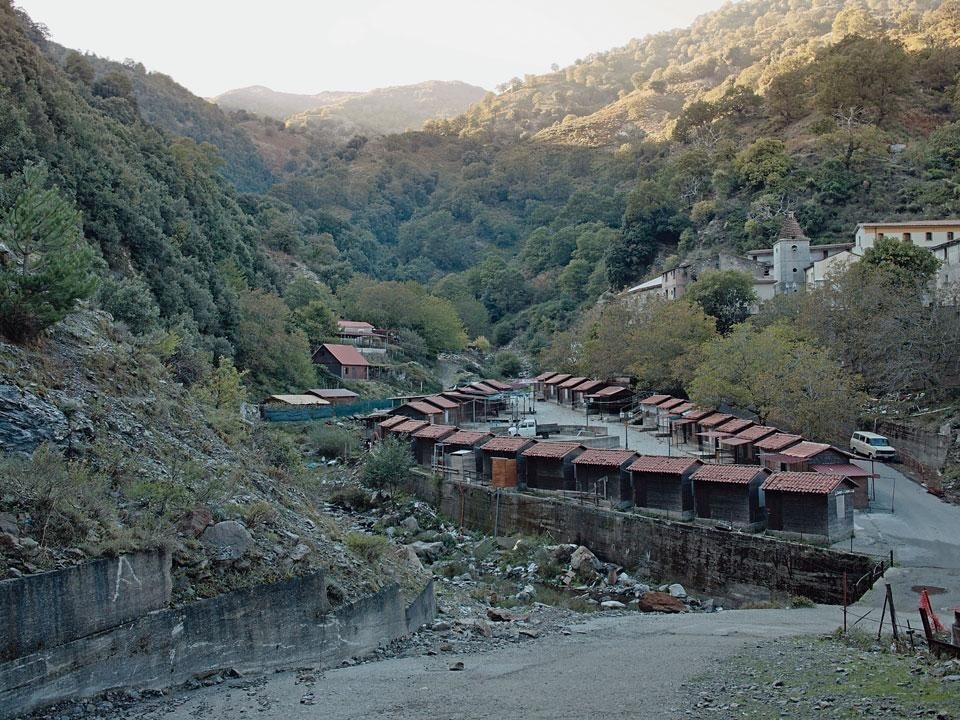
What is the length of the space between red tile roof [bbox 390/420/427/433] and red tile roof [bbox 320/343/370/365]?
65.3ft

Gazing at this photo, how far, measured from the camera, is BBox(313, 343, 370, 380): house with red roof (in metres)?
57.1

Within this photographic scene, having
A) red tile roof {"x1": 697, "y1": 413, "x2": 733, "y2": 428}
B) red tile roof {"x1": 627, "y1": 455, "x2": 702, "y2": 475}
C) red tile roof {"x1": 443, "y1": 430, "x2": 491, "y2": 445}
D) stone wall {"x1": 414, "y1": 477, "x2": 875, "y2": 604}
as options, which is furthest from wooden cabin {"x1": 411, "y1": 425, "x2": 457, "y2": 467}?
red tile roof {"x1": 697, "y1": 413, "x2": 733, "y2": 428}

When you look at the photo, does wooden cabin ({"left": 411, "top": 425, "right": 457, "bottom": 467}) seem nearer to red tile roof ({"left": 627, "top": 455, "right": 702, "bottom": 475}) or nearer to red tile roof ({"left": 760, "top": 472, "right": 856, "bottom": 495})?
red tile roof ({"left": 627, "top": 455, "right": 702, "bottom": 475})

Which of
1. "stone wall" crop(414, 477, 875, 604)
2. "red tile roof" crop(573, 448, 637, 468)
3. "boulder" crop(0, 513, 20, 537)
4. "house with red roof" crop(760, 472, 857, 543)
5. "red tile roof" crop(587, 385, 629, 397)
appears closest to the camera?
"boulder" crop(0, 513, 20, 537)

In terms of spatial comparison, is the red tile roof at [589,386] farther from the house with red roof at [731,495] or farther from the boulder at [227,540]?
the boulder at [227,540]

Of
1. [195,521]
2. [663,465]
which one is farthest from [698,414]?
[195,521]

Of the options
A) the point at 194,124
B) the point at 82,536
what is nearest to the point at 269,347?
the point at 82,536

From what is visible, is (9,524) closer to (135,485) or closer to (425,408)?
(135,485)

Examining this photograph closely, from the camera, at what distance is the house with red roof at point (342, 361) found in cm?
5712

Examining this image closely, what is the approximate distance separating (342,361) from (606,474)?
109 ft

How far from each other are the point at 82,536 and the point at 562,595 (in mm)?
14516

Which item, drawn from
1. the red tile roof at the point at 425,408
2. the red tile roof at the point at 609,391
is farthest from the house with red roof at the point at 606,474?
the red tile roof at the point at 609,391

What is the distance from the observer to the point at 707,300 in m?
→ 53.9

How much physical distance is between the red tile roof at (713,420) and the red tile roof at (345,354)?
2961 centimetres
